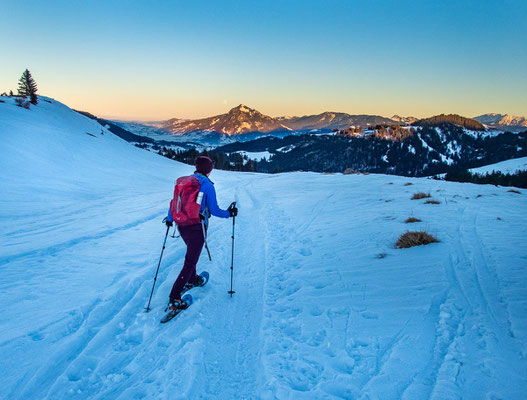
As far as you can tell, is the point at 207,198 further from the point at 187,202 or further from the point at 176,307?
the point at 176,307

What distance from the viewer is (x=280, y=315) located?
5.02 metres

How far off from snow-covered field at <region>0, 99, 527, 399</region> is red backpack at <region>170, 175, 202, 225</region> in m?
1.88

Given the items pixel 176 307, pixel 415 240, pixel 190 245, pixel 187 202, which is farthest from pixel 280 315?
pixel 415 240

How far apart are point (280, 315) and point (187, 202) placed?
9.54 ft

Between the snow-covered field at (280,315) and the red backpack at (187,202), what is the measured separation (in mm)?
1881

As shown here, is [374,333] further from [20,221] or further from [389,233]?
[20,221]

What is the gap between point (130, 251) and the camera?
816 centimetres

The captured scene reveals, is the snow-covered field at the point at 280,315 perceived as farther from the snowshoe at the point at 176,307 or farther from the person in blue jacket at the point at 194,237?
the person in blue jacket at the point at 194,237

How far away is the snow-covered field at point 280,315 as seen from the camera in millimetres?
3293

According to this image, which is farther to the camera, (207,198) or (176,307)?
(207,198)

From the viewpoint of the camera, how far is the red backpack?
502 cm

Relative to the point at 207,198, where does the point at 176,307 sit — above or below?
below

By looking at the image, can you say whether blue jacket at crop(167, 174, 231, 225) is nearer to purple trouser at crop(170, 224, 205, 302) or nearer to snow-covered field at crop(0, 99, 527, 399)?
purple trouser at crop(170, 224, 205, 302)

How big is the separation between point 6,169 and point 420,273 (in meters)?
24.4
